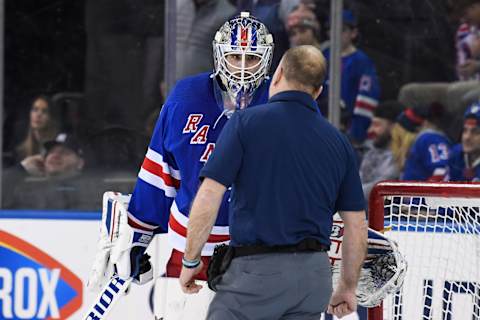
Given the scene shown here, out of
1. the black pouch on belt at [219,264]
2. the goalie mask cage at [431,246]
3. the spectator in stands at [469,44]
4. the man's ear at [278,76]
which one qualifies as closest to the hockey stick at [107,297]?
the black pouch on belt at [219,264]

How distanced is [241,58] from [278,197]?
772 mm

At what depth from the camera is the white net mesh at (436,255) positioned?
4.55m

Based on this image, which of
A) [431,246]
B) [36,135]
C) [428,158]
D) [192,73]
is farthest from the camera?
[36,135]

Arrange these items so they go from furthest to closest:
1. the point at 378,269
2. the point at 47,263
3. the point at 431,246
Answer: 1. the point at 47,263
2. the point at 431,246
3. the point at 378,269

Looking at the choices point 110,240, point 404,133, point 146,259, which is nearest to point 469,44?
point 404,133

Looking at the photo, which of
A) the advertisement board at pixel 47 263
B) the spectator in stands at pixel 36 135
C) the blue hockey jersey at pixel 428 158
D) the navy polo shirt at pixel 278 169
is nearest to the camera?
the navy polo shirt at pixel 278 169

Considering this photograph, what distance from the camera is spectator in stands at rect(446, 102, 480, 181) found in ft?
20.7

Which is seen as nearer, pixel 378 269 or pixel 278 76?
pixel 278 76

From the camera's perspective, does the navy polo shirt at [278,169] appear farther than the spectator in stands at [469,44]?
No

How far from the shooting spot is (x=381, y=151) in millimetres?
6551

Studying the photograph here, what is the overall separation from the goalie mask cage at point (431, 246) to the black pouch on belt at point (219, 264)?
98 centimetres

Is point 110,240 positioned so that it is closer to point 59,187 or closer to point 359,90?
point 59,187

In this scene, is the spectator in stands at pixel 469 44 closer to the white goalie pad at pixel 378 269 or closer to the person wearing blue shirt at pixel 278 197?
the white goalie pad at pixel 378 269

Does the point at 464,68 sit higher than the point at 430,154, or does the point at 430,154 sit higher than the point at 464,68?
the point at 464,68
